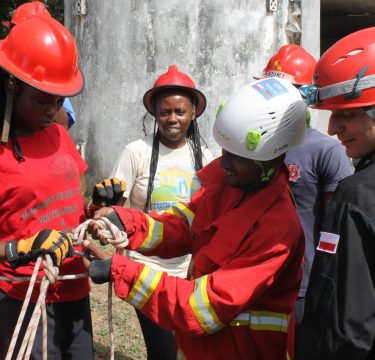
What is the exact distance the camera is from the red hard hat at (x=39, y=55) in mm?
2498

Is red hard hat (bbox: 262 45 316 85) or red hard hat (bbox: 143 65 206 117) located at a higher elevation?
red hard hat (bbox: 262 45 316 85)

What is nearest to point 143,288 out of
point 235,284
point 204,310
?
point 204,310

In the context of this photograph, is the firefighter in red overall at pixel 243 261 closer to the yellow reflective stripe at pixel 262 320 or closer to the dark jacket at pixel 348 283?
the yellow reflective stripe at pixel 262 320

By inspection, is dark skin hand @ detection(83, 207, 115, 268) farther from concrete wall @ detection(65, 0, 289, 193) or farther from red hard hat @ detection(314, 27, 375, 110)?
concrete wall @ detection(65, 0, 289, 193)

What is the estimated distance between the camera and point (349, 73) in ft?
6.50

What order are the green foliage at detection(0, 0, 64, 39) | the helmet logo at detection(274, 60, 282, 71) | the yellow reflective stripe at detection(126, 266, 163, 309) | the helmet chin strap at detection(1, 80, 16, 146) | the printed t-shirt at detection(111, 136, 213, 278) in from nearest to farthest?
the yellow reflective stripe at detection(126, 266, 163, 309), the helmet chin strap at detection(1, 80, 16, 146), the printed t-shirt at detection(111, 136, 213, 278), the helmet logo at detection(274, 60, 282, 71), the green foliage at detection(0, 0, 64, 39)

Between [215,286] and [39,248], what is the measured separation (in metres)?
0.72

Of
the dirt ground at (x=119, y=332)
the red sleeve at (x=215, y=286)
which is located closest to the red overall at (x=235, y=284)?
the red sleeve at (x=215, y=286)

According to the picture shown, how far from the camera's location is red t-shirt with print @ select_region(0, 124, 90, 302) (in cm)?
247

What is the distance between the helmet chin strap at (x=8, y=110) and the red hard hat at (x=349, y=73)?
4.39ft

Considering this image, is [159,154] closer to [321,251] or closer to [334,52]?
[334,52]

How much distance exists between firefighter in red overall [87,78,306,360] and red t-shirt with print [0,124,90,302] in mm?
331

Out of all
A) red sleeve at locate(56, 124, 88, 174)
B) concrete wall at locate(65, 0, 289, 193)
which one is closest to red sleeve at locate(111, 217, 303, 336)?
red sleeve at locate(56, 124, 88, 174)

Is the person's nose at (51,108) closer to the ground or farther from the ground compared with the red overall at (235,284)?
farther from the ground
